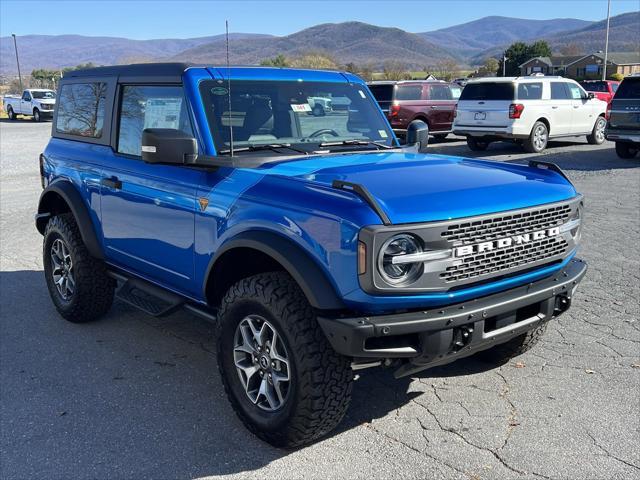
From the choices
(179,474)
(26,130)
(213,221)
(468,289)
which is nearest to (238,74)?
(213,221)

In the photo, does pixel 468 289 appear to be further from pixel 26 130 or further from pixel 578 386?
pixel 26 130

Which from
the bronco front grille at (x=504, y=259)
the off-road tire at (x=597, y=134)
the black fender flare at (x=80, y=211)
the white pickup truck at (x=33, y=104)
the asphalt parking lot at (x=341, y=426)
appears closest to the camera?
the bronco front grille at (x=504, y=259)

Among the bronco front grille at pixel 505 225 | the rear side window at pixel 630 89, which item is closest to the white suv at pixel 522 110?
the rear side window at pixel 630 89

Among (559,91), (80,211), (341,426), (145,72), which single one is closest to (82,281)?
(80,211)

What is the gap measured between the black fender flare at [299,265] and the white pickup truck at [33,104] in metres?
34.5

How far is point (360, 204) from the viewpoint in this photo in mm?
3021

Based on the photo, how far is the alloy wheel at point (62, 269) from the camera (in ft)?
17.5

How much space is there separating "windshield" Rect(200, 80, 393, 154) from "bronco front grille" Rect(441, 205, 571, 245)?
4.77 ft

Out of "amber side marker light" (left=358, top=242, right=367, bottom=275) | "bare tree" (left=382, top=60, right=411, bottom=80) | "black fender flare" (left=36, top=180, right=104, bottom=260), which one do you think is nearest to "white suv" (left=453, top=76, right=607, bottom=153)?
"black fender flare" (left=36, top=180, right=104, bottom=260)

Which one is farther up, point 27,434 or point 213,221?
point 213,221

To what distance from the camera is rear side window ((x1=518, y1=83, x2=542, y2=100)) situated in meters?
16.1

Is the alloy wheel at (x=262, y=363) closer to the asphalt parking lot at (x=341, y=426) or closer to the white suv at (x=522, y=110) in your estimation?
the asphalt parking lot at (x=341, y=426)

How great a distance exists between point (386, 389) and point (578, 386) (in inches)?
48.2

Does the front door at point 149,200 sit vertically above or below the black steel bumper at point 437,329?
above
